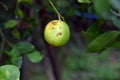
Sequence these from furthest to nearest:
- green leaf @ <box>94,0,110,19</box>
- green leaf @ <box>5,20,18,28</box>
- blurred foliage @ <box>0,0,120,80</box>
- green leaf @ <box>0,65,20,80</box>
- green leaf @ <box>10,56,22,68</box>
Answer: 1. green leaf @ <box>5,20,18,28</box>
2. green leaf @ <box>10,56,22,68</box>
3. blurred foliage @ <box>0,0,120,80</box>
4. green leaf @ <box>0,65,20,80</box>
5. green leaf @ <box>94,0,110,19</box>

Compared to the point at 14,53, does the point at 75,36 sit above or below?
below

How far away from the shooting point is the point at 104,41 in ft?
2.44

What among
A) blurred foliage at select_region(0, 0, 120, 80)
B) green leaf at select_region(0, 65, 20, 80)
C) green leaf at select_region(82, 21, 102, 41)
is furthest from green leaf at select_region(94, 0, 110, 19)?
green leaf at select_region(82, 21, 102, 41)

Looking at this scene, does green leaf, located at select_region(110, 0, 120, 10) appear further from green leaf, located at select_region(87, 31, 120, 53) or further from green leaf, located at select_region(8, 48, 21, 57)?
green leaf, located at select_region(8, 48, 21, 57)

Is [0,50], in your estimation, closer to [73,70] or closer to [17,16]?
[17,16]

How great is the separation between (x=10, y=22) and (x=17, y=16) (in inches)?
1.6

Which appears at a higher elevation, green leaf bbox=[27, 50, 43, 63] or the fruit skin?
the fruit skin

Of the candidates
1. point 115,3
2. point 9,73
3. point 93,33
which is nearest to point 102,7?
point 115,3

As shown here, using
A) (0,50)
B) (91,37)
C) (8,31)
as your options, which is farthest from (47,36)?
(8,31)

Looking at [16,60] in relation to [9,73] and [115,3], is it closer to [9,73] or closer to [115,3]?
[9,73]

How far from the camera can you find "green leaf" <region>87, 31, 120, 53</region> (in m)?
0.72

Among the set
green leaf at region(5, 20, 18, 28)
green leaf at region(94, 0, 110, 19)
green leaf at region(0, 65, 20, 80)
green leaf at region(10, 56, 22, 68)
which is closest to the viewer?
green leaf at region(94, 0, 110, 19)

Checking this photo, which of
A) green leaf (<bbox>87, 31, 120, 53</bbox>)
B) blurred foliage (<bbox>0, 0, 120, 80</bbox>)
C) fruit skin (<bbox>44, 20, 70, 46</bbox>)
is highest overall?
fruit skin (<bbox>44, 20, 70, 46</bbox>)

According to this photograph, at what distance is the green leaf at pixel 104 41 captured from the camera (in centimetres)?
72
